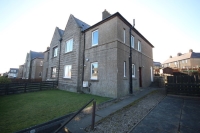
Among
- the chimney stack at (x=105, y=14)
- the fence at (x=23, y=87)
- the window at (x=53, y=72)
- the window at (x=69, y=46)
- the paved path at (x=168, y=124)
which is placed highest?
the chimney stack at (x=105, y=14)

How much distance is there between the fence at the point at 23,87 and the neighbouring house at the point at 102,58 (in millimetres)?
1767

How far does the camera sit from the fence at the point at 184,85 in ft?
28.2

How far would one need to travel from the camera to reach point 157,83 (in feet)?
49.9

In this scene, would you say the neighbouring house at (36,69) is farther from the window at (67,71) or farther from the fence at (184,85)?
the fence at (184,85)

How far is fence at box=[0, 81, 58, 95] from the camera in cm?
1003

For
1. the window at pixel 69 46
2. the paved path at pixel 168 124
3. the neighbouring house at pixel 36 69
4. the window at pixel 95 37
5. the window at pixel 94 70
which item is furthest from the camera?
the neighbouring house at pixel 36 69

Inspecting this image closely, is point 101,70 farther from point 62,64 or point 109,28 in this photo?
point 62,64

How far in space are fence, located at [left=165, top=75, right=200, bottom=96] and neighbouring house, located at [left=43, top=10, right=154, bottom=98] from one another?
3440mm

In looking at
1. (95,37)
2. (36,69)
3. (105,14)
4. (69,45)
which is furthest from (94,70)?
(36,69)

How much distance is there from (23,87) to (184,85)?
56.0ft

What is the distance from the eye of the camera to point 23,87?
445 inches

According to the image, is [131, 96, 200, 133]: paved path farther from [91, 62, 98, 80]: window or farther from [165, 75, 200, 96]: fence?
Result: [91, 62, 98, 80]: window

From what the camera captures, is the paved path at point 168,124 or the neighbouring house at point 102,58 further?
the neighbouring house at point 102,58

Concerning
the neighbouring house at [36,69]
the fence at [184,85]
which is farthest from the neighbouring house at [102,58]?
the neighbouring house at [36,69]
